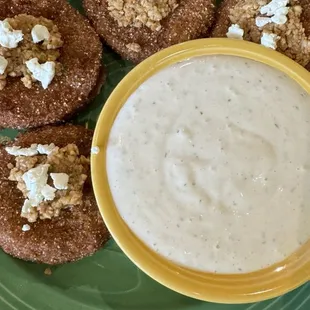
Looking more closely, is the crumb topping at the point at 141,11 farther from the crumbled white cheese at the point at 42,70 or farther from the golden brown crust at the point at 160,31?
the crumbled white cheese at the point at 42,70

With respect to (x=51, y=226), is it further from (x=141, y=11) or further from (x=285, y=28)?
(x=285, y=28)

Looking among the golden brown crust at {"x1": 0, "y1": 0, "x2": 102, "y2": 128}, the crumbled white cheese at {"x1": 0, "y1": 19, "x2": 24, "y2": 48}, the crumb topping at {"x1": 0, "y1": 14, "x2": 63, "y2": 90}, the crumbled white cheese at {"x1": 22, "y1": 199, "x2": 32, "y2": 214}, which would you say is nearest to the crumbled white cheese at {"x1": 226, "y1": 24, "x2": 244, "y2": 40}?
the golden brown crust at {"x1": 0, "y1": 0, "x2": 102, "y2": 128}

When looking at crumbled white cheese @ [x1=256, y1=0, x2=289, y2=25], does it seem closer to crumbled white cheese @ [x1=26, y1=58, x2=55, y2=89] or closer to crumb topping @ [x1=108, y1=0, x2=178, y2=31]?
crumb topping @ [x1=108, y1=0, x2=178, y2=31]

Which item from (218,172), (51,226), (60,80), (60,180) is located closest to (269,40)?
(218,172)

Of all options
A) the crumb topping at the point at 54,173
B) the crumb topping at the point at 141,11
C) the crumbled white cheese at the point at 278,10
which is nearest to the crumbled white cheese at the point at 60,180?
the crumb topping at the point at 54,173

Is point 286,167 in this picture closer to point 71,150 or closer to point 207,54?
point 207,54

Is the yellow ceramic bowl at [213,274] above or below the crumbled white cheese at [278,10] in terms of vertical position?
below
